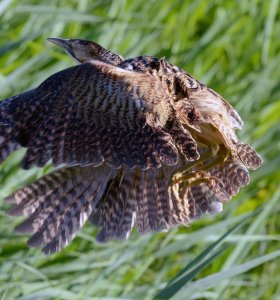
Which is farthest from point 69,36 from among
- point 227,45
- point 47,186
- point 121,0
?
point 47,186

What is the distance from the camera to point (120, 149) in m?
3.71

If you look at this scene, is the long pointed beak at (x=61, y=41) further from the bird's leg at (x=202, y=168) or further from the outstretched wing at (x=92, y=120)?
the bird's leg at (x=202, y=168)

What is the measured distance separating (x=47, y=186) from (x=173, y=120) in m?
0.56

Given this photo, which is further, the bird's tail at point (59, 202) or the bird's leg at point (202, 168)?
the bird's leg at point (202, 168)

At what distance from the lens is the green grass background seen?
4199mm

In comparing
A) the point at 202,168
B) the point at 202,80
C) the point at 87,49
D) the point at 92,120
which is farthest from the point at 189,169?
the point at 202,80

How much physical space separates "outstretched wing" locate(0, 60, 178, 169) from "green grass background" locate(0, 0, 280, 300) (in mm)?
239

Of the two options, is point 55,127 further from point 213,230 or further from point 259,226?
point 259,226

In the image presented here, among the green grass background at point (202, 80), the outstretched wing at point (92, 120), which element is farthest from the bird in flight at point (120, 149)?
the green grass background at point (202, 80)

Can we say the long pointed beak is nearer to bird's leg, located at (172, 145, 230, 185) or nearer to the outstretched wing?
the outstretched wing

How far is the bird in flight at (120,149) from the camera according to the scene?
373 centimetres

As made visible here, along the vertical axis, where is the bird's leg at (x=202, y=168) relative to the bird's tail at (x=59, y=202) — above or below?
above

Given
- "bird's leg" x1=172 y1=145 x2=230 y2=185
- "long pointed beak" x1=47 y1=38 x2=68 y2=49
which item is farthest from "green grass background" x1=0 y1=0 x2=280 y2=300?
"bird's leg" x1=172 y1=145 x2=230 y2=185

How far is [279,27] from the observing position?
602cm
